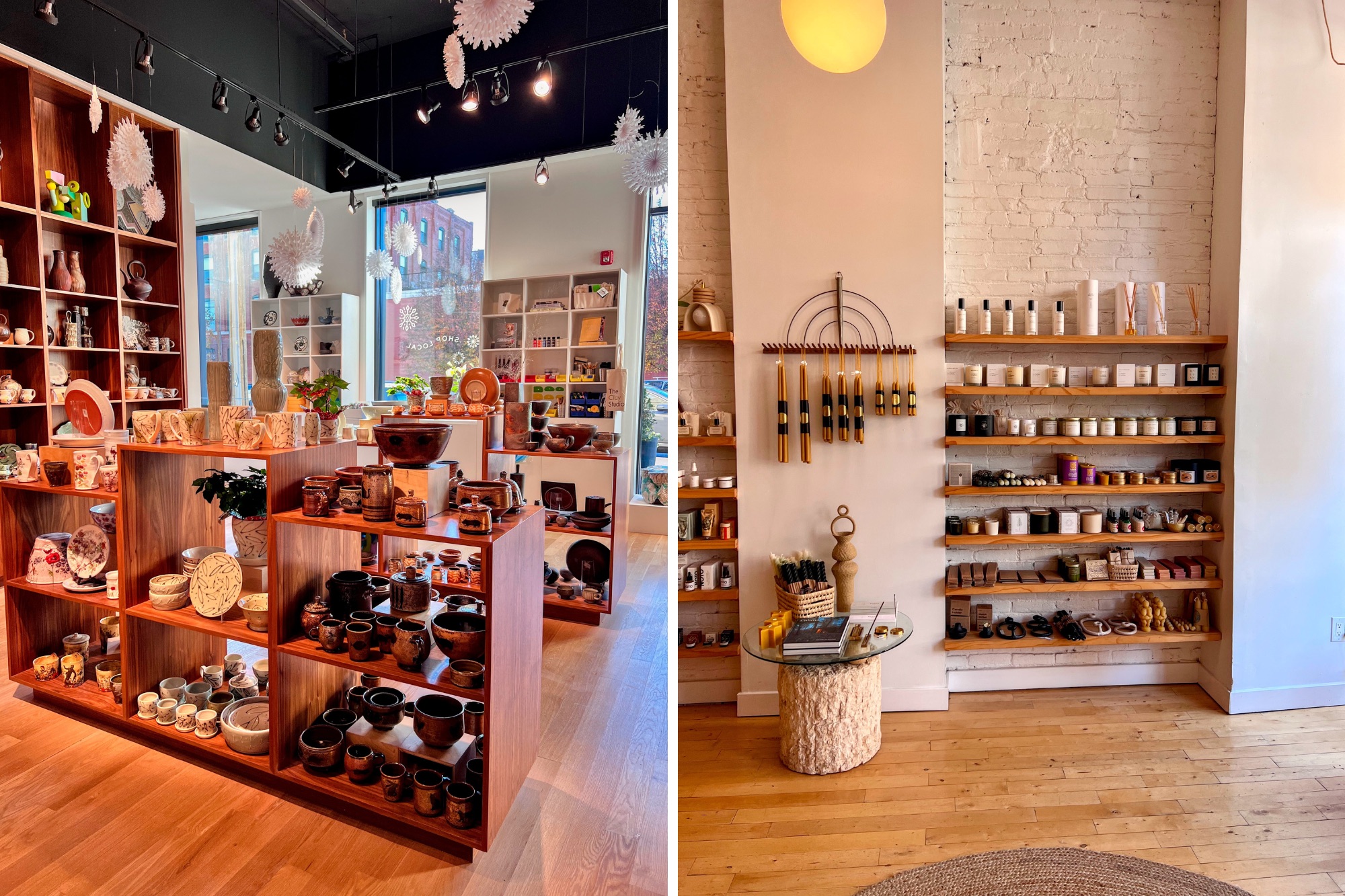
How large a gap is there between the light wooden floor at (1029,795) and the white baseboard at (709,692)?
0.07 metres

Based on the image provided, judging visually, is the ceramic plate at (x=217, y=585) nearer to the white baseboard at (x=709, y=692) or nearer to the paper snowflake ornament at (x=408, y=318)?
the white baseboard at (x=709, y=692)

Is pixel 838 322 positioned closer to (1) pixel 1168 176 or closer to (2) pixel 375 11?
(1) pixel 1168 176

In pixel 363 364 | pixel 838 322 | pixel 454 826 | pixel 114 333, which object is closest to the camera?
pixel 454 826

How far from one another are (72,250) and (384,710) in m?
4.96

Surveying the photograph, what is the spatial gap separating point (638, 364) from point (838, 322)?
3.58 meters

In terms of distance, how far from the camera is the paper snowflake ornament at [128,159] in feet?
12.7

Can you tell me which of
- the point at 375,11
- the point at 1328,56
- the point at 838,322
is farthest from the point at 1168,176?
the point at 375,11

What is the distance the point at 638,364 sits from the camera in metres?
6.66

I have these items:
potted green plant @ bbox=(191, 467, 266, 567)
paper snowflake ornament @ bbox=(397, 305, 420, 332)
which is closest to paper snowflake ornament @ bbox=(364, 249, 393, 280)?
paper snowflake ornament @ bbox=(397, 305, 420, 332)

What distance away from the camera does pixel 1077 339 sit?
3.34m

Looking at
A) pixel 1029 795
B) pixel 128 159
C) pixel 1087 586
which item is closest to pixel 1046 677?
pixel 1087 586

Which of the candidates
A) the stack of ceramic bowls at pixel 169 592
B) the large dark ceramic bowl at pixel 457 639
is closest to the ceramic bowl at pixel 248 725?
the stack of ceramic bowls at pixel 169 592

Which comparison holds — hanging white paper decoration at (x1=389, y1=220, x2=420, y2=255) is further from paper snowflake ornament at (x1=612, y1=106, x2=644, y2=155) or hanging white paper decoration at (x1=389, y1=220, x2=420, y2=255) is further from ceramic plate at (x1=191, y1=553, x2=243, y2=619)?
ceramic plate at (x1=191, y1=553, x2=243, y2=619)

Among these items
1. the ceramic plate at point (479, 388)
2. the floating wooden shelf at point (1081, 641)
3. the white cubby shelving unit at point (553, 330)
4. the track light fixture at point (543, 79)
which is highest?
the track light fixture at point (543, 79)
